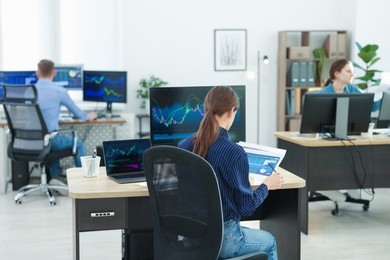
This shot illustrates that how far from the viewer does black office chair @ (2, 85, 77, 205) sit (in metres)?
5.48

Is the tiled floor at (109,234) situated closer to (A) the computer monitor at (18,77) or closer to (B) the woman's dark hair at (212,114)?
(A) the computer monitor at (18,77)

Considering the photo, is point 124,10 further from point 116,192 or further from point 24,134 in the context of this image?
point 116,192

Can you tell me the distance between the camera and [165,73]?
7441 mm

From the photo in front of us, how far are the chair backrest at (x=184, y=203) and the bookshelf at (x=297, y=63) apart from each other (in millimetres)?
5280

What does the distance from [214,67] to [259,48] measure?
0.65 meters

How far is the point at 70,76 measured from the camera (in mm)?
6711

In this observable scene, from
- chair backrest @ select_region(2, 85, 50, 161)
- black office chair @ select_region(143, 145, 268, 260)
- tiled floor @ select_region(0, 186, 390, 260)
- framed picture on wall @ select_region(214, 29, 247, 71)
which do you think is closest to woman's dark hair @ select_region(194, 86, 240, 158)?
black office chair @ select_region(143, 145, 268, 260)

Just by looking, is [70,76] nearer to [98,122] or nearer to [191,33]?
[98,122]

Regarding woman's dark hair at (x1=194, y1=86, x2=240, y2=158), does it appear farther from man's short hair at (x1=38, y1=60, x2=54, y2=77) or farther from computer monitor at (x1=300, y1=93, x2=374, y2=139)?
man's short hair at (x1=38, y1=60, x2=54, y2=77)

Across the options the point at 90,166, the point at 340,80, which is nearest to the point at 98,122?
the point at 340,80

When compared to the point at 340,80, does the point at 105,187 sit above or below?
below

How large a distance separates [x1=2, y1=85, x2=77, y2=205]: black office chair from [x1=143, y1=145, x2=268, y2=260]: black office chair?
3.23 m

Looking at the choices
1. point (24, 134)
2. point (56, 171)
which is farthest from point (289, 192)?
point (56, 171)

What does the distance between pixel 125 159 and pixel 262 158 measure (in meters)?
0.72
